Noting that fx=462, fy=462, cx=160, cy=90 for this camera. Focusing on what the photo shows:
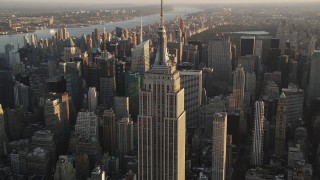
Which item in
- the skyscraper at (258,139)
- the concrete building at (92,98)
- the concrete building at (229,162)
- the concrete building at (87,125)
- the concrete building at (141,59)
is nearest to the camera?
the concrete building at (229,162)

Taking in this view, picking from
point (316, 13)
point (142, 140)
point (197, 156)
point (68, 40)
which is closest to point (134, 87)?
point (197, 156)

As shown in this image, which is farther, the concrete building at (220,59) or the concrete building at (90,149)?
the concrete building at (220,59)

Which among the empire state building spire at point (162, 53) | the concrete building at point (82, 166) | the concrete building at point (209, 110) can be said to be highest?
the empire state building spire at point (162, 53)

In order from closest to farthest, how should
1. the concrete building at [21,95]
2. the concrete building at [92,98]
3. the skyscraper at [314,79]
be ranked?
the concrete building at [92,98] → the concrete building at [21,95] → the skyscraper at [314,79]

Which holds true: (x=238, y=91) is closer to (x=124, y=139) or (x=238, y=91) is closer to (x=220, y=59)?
(x=124, y=139)

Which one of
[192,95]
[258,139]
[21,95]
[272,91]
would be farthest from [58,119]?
[272,91]

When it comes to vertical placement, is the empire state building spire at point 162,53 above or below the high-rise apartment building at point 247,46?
above

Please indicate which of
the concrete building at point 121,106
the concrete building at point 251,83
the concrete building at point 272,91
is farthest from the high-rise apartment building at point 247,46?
the concrete building at point 121,106

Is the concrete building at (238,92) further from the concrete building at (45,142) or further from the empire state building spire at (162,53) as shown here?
the empire state building spire at (162,53)
